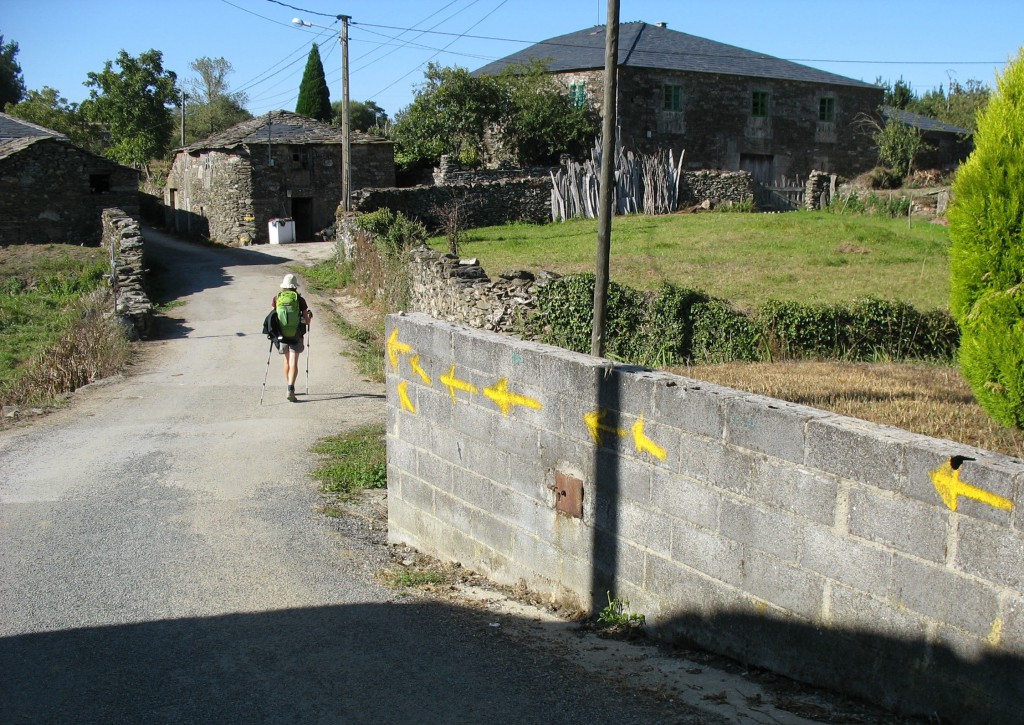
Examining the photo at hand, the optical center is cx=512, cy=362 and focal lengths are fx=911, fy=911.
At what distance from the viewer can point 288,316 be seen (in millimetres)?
12070

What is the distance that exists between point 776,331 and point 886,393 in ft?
11.5

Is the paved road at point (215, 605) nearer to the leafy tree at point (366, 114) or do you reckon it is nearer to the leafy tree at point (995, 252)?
the leafy tree at point (995, 252)

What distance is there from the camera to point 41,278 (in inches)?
851

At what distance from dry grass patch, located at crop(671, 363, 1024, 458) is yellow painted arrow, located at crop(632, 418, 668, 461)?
1890 millimetres

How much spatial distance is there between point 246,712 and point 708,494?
2.59m

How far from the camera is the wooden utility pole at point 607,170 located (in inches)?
390

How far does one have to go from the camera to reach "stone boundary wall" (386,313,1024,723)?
12.2 ft

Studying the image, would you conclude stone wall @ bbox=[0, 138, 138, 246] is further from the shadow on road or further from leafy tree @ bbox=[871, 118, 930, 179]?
leafy tree @ bbox=[871, 118, 930, 179]

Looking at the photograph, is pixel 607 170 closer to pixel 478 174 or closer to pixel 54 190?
pixel 54 190

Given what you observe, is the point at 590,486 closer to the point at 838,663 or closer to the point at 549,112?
the point at 838,663

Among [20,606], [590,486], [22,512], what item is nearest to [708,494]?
[590,486]

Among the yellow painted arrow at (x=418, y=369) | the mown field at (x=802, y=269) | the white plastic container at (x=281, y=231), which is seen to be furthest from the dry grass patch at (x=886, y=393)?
the white plastic container at (x=281, y=231)

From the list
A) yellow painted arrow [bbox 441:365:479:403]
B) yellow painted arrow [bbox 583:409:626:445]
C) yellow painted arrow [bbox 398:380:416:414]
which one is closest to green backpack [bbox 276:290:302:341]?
yellow painted arrow [bbox 398:380:416:414]

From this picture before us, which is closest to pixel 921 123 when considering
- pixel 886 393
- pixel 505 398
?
pixel 886 393
